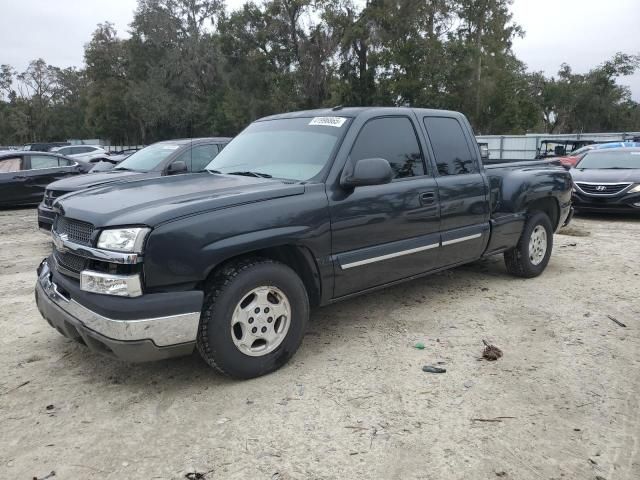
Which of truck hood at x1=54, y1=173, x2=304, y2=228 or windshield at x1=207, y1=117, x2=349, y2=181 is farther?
windshield at x1=207, y1=117, x2=349, y2=181

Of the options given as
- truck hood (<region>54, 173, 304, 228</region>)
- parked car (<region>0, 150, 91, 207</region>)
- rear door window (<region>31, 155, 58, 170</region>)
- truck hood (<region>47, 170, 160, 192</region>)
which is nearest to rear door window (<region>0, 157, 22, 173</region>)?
parked car (<region>0, 150, 91, 207</region>)

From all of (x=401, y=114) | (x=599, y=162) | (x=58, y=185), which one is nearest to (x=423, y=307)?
(x=401, y=114)

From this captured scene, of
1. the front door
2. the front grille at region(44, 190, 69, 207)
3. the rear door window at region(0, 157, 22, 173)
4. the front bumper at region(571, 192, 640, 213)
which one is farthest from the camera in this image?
the rear door window at region(0, 157, 22, 173)

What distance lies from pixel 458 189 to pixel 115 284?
3158mm

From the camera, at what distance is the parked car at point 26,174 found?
1237cm

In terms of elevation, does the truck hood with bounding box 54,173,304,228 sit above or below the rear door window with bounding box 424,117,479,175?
below

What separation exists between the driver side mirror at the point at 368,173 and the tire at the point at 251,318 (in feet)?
2.63

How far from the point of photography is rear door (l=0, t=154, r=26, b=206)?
1234cm

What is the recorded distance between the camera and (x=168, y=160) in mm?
8414

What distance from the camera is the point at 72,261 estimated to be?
3506 millimetres

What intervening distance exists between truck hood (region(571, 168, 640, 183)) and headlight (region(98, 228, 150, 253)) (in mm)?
10387

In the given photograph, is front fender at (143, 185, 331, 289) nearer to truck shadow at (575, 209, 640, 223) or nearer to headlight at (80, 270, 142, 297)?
headlight at (80, 270, 142, 297)

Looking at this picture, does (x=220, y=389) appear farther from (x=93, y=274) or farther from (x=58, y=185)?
(x=58, y=185)

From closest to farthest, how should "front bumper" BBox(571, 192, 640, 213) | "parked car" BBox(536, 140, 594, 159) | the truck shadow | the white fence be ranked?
"front bumper" BBox(571, 192, 640, 213) < the truck shadow < "parked car" BBox(536, 140, 594, 159) < the white fence
